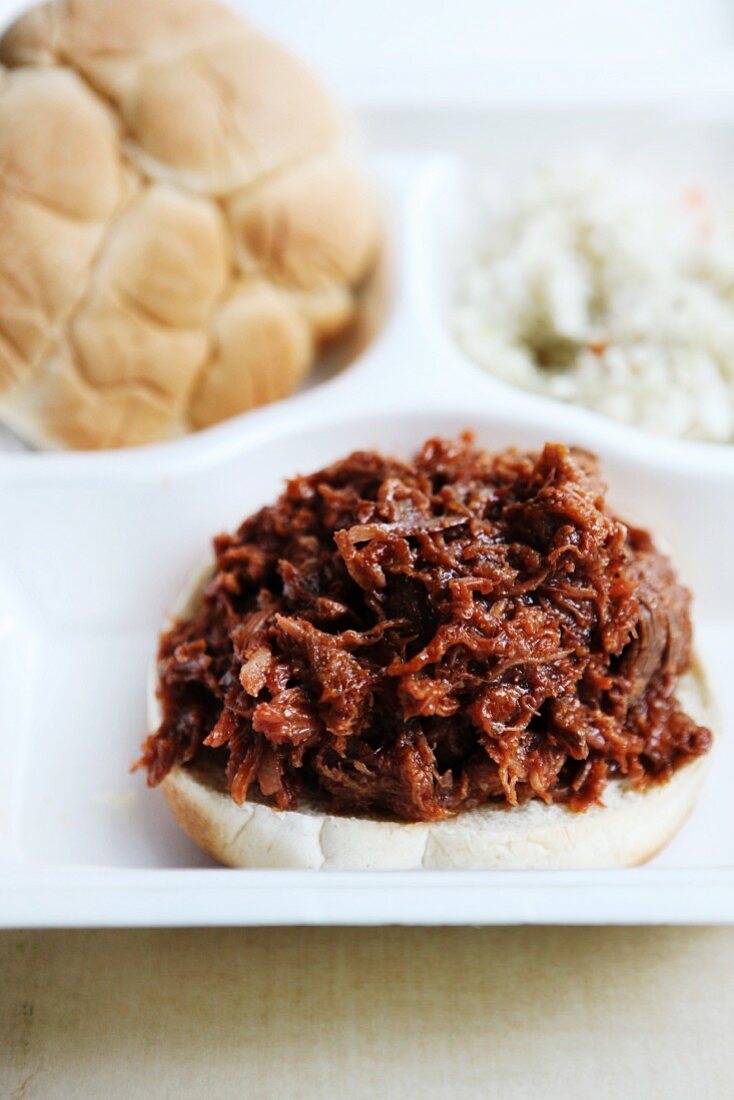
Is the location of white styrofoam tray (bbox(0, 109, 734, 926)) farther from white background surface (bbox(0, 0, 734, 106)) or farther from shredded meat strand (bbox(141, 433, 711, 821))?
white background surface (bbox(0, 0, 734, 106))

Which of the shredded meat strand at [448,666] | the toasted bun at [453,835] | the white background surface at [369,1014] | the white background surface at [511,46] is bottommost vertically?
the white background surface at [369,1014]

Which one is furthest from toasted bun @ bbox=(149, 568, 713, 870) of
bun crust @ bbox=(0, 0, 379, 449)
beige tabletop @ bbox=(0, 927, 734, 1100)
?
bun crust @ bbox=(0, 0, 379, 449)

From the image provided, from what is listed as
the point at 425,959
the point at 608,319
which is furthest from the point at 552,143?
the point at 425,959

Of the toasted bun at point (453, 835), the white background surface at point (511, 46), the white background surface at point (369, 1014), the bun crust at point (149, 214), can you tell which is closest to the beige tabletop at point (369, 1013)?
the white background surface at point (369, 1014)

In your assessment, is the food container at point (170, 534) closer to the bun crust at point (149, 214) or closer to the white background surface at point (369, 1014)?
the bun crust at point (149, 214)

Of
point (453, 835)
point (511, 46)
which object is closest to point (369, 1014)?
point (453, 835)

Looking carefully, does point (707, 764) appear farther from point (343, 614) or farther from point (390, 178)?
point (390, 178)

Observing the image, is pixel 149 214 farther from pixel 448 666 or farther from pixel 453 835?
pixel 453 835
